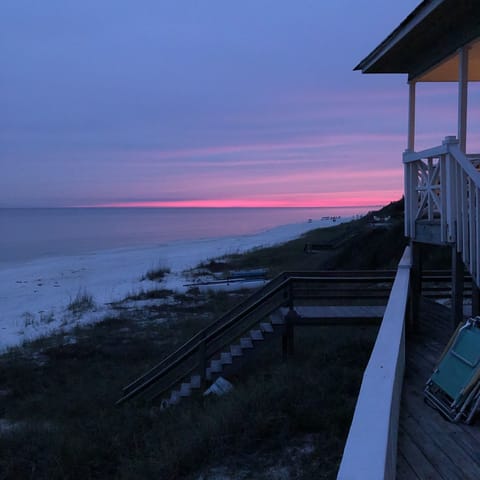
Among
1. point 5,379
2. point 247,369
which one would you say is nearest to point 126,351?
point 5,379

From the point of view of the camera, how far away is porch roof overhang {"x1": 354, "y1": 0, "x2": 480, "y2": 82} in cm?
611

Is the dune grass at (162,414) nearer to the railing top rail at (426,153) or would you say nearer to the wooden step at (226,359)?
the wooden step at (226,359)

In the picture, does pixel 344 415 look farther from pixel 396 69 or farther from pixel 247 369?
pixel 396 69

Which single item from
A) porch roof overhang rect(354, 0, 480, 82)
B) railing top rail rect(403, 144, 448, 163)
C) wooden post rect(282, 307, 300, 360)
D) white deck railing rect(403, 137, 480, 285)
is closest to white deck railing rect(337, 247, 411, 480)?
white deck railing rect(403, 137, 480, 285)

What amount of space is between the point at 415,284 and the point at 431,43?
308cm

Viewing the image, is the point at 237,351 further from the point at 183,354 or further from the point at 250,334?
the point at 183,354

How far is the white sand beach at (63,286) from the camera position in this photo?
17.2 meters

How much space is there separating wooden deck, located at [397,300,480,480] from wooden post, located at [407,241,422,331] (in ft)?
5.67

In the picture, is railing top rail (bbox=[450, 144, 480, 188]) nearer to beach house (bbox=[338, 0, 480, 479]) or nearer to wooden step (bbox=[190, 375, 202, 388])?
beach house (bbox=[338, 0, 480, 479])

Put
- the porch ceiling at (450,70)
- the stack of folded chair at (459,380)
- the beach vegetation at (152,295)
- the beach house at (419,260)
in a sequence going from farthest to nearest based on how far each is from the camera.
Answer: the beach vegetation at (152,295) < the porch ceiling at (450,70) < the stack of folded chair at (459,380) < the beach house at (419,260)

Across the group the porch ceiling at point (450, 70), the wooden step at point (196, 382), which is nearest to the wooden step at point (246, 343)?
the wooden step at point (196, 382)

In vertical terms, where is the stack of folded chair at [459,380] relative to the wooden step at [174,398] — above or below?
above

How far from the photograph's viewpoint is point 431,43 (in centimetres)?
726

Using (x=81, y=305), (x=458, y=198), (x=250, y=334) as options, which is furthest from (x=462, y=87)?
(x=81, y=305)
